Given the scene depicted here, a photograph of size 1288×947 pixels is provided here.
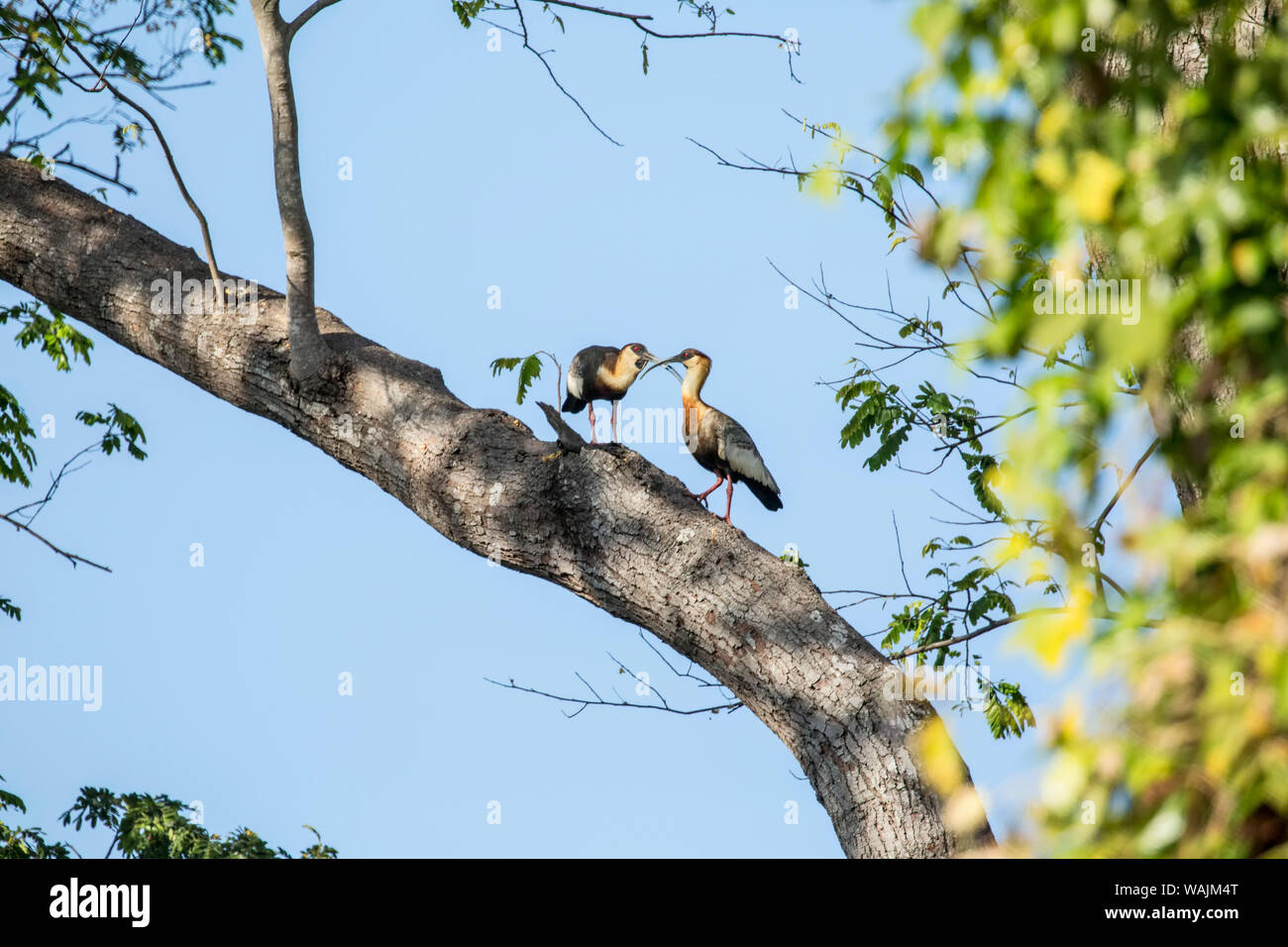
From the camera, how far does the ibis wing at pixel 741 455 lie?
5.96 metres

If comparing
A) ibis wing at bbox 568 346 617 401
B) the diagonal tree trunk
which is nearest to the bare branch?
the diagonal tree trunk

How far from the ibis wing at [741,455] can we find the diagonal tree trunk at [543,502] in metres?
2.20

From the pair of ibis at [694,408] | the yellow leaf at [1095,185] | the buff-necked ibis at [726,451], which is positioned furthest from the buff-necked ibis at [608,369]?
the yellow leaf at [1095,185]

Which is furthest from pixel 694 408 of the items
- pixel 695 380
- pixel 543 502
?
pixel 543 502

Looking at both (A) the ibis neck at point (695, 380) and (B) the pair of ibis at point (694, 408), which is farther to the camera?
(A) the ibis neck at point (695, 380)

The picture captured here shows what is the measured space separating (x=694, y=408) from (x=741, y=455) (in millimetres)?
686

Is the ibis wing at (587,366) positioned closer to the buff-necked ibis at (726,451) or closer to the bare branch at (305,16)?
the buff-necked ibis at (726,451)

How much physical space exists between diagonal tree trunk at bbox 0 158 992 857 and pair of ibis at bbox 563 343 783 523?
197 centimetres

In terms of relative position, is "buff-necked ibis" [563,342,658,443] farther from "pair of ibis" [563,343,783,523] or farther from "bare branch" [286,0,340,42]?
"bare branch" [286,0,340,42]
